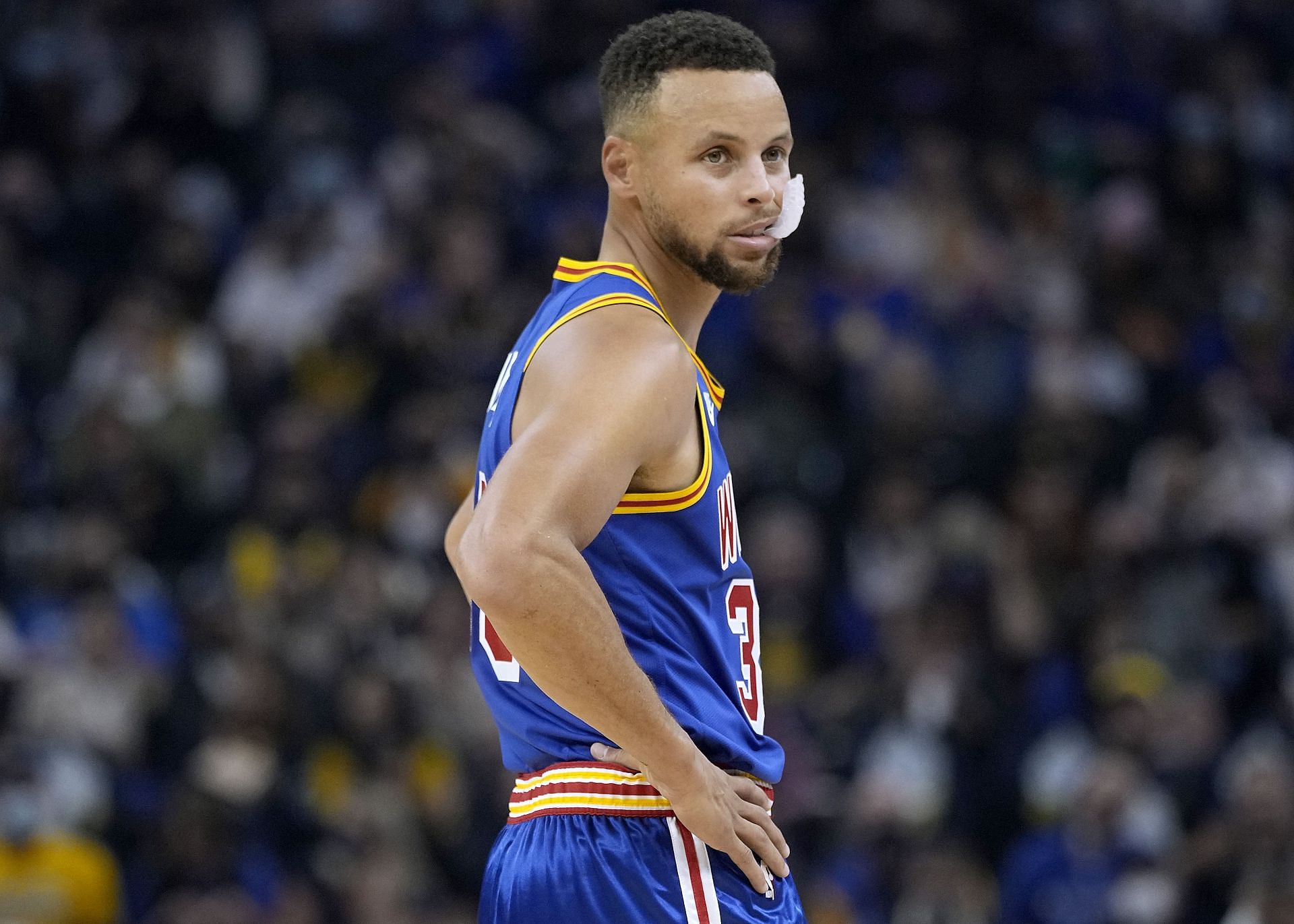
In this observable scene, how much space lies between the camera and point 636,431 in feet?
10.3

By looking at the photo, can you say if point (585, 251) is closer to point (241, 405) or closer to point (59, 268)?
point (241, 405)

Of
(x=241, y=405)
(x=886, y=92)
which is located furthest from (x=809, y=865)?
(x=886, y=92)

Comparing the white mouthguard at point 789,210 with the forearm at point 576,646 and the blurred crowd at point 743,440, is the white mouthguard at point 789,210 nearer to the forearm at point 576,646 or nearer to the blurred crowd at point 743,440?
the forearm at point 576,646

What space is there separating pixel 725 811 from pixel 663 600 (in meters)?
0.41

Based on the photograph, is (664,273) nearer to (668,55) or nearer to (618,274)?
(618,274)

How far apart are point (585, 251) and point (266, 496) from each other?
239 centimetres

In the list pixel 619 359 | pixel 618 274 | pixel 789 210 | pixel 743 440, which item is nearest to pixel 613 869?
pixel 619 359

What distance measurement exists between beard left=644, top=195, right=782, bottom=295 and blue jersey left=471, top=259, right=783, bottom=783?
0.09 meters

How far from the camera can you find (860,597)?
1015 cm

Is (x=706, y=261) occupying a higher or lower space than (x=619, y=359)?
higher

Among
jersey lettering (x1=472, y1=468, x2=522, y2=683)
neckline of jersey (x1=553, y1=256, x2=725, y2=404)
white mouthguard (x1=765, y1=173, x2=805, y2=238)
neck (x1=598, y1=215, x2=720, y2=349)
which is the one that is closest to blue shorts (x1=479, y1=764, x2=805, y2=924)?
jersey lettering (x1=472, y1=468, x2=522, y2=683)

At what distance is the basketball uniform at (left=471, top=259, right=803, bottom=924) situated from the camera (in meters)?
3.34

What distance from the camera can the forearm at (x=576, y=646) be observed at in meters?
3.05

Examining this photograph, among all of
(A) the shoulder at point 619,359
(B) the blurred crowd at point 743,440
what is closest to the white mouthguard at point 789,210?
(A) the shoulder at point 619,359
